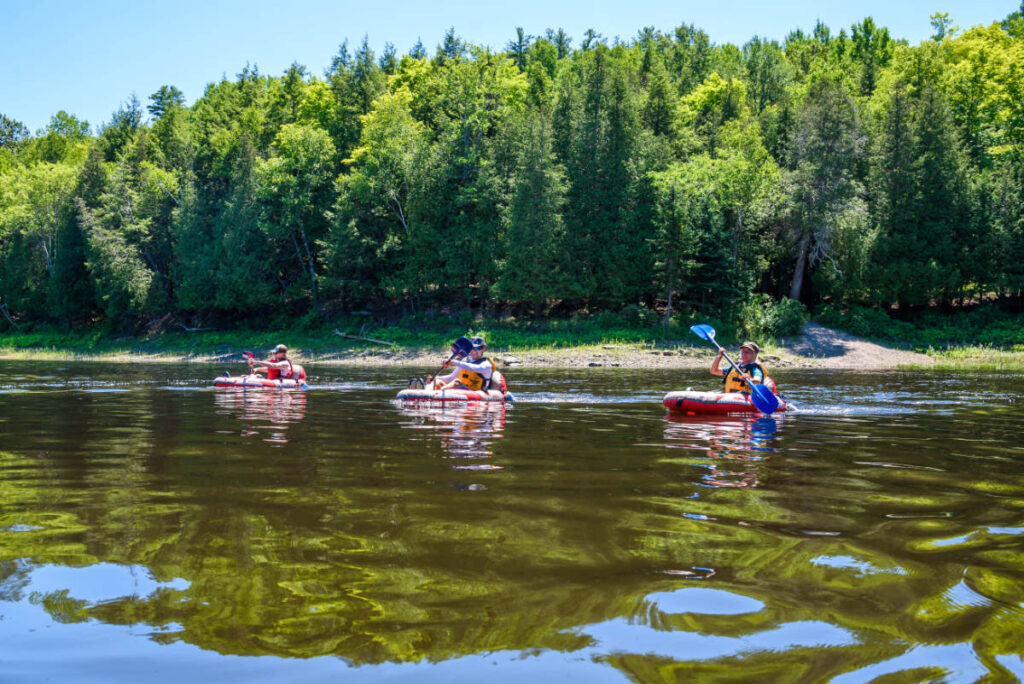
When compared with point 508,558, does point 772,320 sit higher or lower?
higher

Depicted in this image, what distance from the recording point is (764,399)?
14.0m

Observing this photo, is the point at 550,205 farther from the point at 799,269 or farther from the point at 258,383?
the point at 258,383

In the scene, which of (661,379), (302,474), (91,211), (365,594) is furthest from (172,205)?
(365,594)

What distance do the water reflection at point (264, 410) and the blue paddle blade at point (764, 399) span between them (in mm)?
7801

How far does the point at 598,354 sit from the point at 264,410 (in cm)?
2216

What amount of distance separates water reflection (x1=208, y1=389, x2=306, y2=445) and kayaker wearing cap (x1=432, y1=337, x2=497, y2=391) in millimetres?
3034

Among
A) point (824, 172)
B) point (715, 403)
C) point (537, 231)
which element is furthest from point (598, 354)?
point (715, 403)

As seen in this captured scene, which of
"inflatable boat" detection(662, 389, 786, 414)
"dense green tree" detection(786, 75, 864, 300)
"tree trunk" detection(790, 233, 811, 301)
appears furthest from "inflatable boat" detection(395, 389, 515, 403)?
"tree trunk" detection(790, 233, 811, 301)

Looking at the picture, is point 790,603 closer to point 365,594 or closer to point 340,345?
point 365,594

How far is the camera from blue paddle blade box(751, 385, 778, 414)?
14.0 m

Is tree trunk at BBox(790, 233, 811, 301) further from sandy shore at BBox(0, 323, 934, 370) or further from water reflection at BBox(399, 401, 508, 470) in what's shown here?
water reflection at BBox(399, 401, 508, 470)

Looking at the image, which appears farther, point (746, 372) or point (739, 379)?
point (746, 372)

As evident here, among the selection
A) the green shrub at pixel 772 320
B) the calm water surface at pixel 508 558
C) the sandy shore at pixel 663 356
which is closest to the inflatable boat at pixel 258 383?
the calm water surface at pixel 508 558

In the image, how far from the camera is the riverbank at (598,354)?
110 feet
